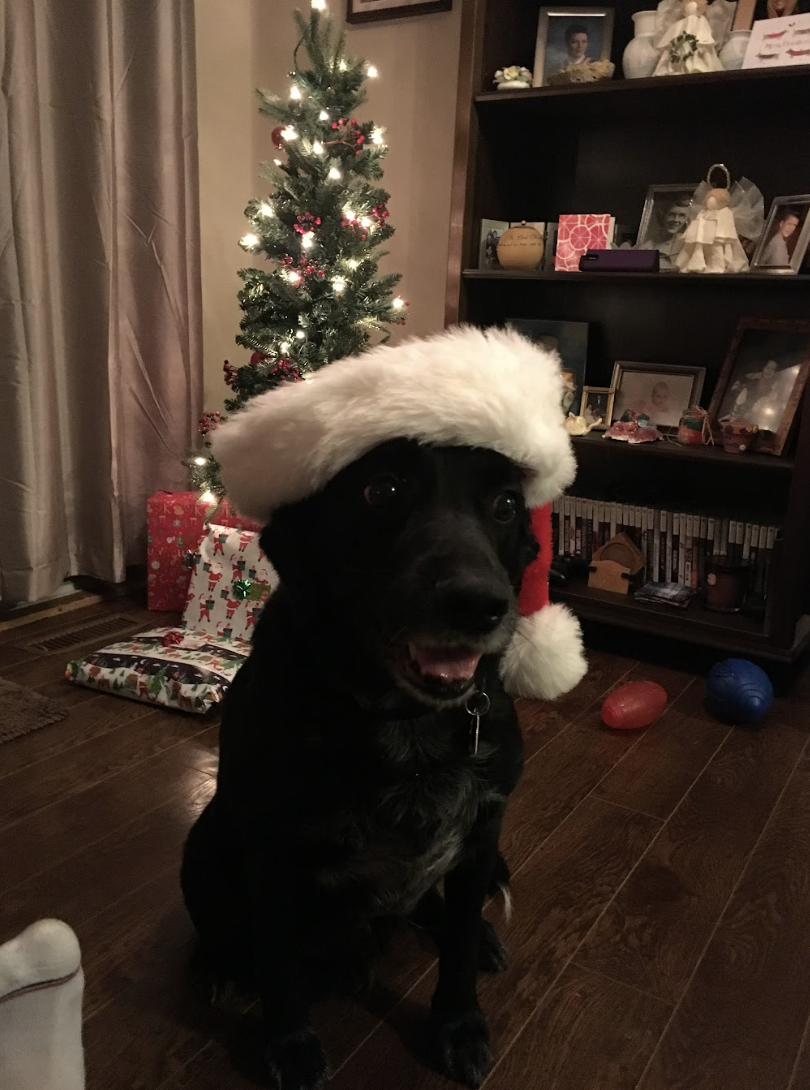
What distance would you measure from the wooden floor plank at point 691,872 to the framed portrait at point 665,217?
140cm

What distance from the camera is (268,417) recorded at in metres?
1.01

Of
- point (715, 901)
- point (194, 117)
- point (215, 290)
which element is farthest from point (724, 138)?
point (715, 901)

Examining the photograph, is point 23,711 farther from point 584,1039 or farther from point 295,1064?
point 584,1039

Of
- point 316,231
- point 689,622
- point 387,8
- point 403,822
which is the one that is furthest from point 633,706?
point 387,8

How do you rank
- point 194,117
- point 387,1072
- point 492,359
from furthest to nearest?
1. point 194,117
2. point 387,1072
3. point 492,359

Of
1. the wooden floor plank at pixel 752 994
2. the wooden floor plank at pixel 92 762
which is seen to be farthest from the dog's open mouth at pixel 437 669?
the wooden floor plank at pixel 92 762

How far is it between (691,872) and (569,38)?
2.26 meters

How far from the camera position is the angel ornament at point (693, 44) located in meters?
2.23

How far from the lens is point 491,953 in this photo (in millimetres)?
1343

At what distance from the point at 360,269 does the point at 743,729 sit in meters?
1.64

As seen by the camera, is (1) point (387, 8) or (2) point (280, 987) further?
(1) point (387, 8)

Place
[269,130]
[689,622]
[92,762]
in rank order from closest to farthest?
[92,762] < [689,622] < [269,130]

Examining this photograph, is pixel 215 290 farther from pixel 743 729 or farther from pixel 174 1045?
pixel 174 1045

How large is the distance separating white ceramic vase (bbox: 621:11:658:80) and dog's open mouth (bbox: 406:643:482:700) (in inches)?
79.4
